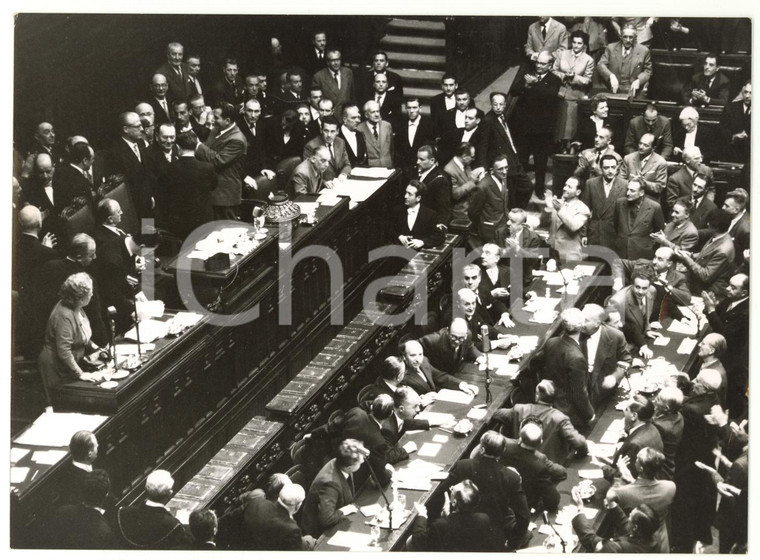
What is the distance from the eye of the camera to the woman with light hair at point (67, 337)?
11.5 m

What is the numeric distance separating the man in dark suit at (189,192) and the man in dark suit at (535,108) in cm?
243

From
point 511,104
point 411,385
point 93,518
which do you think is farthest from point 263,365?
point 511,104

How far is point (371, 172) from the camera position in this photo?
45.2 ft

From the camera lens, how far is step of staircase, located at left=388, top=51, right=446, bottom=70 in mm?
13952

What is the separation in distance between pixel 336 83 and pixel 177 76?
1256 mm

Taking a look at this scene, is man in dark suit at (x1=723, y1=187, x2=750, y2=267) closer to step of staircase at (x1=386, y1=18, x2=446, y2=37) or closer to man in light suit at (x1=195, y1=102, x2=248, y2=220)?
step of staircase at (x1=386, y1=18, x2=446, y2=37)

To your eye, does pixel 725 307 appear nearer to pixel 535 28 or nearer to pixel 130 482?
pixel 535 28

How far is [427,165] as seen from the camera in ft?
44.0

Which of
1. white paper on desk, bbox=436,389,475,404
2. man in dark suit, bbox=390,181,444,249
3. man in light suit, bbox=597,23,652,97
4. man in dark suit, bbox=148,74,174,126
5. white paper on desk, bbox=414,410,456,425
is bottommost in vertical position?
white paper on desk, bbox=414,410,456,425

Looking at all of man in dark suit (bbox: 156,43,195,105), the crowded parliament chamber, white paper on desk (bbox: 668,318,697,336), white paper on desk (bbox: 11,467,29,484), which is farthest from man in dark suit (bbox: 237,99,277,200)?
white paper on desk (bbox: 668,318,697,336)

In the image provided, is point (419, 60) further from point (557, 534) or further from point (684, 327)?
point (557, 534)

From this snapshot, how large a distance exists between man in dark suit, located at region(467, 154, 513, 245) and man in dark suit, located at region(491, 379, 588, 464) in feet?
5.66

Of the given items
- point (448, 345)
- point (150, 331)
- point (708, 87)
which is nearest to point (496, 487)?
point (448, 345)

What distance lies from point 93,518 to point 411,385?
2483mm
